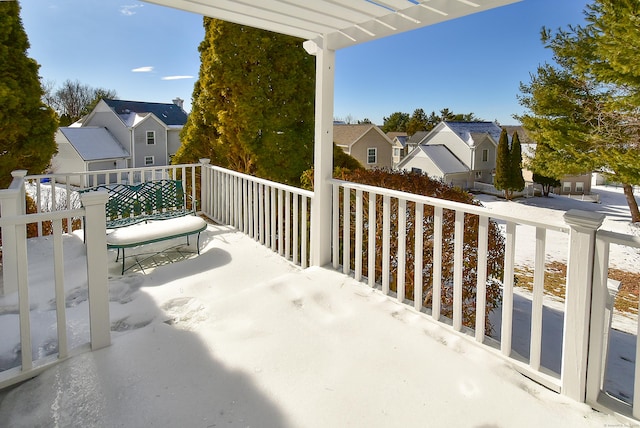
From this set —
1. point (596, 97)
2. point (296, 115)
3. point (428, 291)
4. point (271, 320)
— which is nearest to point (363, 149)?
point (596, 97)

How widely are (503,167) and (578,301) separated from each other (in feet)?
57.1

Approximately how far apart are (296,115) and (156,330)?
198 inches

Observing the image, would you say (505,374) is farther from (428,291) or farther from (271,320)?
(428,291)

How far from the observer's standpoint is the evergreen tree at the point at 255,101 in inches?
252

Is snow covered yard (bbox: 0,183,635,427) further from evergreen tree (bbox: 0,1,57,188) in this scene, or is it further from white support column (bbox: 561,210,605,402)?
evergreen tree (bbox: 0,1,57,188)

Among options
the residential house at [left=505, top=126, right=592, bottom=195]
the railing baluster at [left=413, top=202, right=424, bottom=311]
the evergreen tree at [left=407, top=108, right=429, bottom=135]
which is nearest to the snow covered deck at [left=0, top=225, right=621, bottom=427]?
the railing baluster at [left=413, top=202, right=424, bottom=311]

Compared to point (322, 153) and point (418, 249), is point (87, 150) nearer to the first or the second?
point (322, 153)

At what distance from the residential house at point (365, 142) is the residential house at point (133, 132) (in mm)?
8409

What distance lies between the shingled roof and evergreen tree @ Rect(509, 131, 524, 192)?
636 inches

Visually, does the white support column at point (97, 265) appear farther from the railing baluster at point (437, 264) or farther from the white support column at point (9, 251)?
the railing baluster at point (437, 264)

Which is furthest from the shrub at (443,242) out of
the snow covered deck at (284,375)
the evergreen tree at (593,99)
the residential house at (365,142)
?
the residential house at (365,142)

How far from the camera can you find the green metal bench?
3803 millimetres

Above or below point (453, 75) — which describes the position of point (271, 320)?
below

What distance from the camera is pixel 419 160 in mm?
19688
